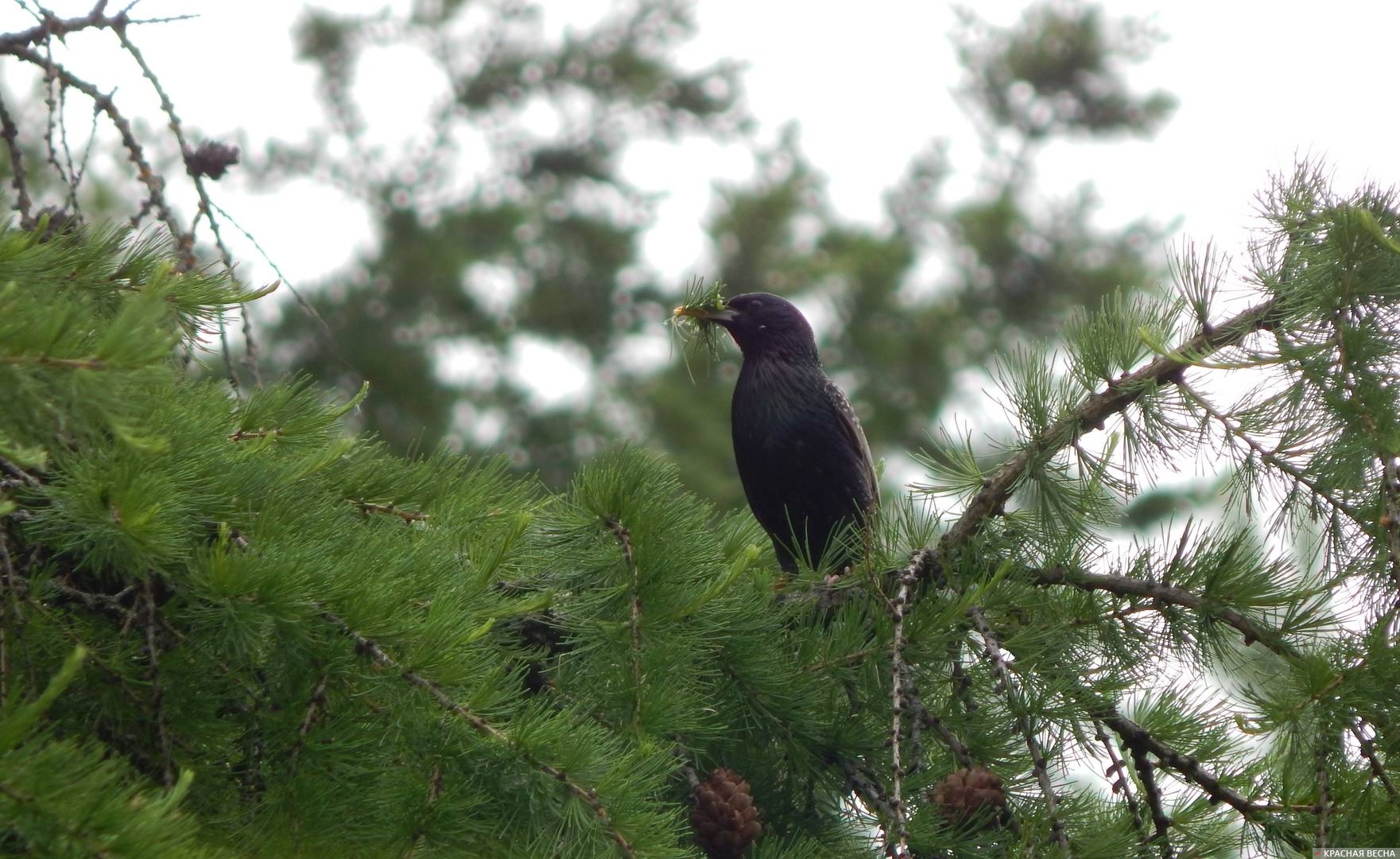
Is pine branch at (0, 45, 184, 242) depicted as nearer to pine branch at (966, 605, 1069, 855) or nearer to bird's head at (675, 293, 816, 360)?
pine branch at (966, 605, 1069, 855)

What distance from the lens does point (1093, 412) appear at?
197 centimetres

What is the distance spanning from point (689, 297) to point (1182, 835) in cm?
183

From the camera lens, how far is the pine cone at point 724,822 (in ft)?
5.68

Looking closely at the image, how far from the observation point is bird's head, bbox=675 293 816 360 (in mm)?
3969

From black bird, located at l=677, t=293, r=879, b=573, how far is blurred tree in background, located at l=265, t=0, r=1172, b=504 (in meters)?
4.96

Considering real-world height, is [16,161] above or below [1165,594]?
above

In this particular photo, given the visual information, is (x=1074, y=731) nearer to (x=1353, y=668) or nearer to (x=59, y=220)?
(x=1353, y=668)

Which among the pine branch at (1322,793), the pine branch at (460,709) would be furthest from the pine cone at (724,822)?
the pine branch at (1322,793)

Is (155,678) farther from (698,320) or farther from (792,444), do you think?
(792,444)

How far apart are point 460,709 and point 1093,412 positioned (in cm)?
105

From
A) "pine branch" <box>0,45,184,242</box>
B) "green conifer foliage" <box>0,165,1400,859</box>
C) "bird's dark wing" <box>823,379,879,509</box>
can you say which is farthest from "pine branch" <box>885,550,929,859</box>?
"bird's dark wing" <box>823,379,879,509</box>

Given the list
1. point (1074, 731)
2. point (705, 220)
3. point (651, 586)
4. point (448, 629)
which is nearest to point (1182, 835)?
point (1074, 731)

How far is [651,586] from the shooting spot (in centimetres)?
180

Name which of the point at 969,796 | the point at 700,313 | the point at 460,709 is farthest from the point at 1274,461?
the point at 700,313
